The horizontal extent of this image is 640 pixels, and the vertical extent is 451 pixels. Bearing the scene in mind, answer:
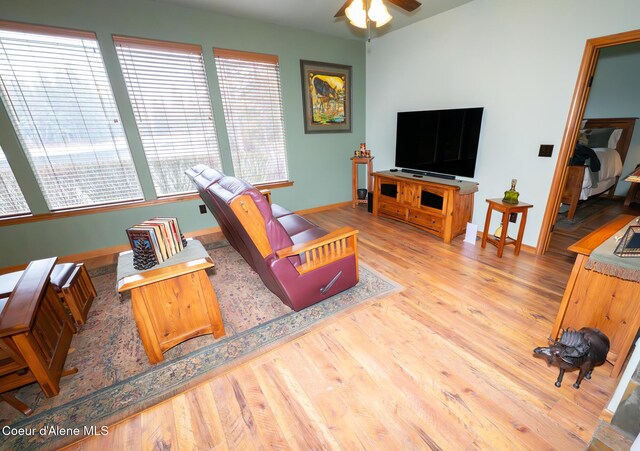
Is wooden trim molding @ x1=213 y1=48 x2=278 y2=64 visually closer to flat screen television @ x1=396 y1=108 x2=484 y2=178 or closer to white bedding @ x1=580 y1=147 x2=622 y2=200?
flat screen television @ x1=396 y1=108 x2=484 y2=178

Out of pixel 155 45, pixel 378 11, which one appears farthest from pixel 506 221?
pixel 155 45

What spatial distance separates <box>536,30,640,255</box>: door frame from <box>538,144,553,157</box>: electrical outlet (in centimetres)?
8

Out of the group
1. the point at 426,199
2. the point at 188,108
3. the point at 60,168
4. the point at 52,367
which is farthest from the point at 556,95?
the point at 60,168

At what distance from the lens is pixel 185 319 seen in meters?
1.65

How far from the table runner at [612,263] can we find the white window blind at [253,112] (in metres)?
3.61

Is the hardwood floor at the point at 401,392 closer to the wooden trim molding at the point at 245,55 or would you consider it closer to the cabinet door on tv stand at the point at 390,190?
the cabinet door on tv stand at the point at 390,190

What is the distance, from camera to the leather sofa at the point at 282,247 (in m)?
1.54

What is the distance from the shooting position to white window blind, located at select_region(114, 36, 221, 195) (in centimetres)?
290

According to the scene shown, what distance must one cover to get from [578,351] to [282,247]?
1.66m

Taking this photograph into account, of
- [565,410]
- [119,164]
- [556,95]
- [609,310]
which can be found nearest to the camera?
[565,410]

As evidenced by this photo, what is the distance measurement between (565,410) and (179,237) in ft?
7.68

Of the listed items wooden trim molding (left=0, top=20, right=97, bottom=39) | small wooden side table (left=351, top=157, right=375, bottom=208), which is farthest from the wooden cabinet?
wooden trim molding (left=0, top=20, right=97, bottom=39)

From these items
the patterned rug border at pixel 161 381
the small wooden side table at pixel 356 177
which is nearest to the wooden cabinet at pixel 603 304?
the patterned rug border at pixel 161 381

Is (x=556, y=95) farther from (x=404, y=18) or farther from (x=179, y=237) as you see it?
(x=179, y=237)
